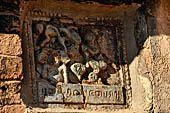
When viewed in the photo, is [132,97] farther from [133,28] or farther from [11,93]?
[11,93]

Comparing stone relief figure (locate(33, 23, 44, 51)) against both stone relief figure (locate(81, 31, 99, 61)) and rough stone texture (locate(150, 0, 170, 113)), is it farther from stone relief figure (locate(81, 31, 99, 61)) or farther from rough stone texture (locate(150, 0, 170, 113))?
rough stone texture (locate(150, 0, 170, 113))

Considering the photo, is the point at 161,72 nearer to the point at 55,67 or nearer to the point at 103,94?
the point at 103,94

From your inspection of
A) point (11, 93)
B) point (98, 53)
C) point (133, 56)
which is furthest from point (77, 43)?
point (11, 93)

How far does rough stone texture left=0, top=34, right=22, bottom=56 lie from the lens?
4.31 m

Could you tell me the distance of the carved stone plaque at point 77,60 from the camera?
459 cm

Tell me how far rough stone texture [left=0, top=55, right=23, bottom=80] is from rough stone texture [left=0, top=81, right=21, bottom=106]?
5cm

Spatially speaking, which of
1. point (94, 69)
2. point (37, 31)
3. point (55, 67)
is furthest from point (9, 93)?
point (94, 69)

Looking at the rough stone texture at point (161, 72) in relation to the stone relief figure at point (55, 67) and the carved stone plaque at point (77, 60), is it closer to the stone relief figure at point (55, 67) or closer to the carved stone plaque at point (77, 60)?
the carved stone plaque at point (77, 60)

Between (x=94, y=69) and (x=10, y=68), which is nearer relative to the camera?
(x=10, y=68)

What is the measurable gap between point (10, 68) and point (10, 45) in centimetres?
21

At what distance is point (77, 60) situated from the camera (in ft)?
15.8

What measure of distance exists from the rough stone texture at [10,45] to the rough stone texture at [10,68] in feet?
0.16

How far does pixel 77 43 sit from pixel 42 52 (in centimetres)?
39

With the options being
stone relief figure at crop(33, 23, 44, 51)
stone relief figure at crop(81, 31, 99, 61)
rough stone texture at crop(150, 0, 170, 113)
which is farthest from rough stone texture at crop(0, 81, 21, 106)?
rough stone texture at crop(150, 0, 170, 113)
